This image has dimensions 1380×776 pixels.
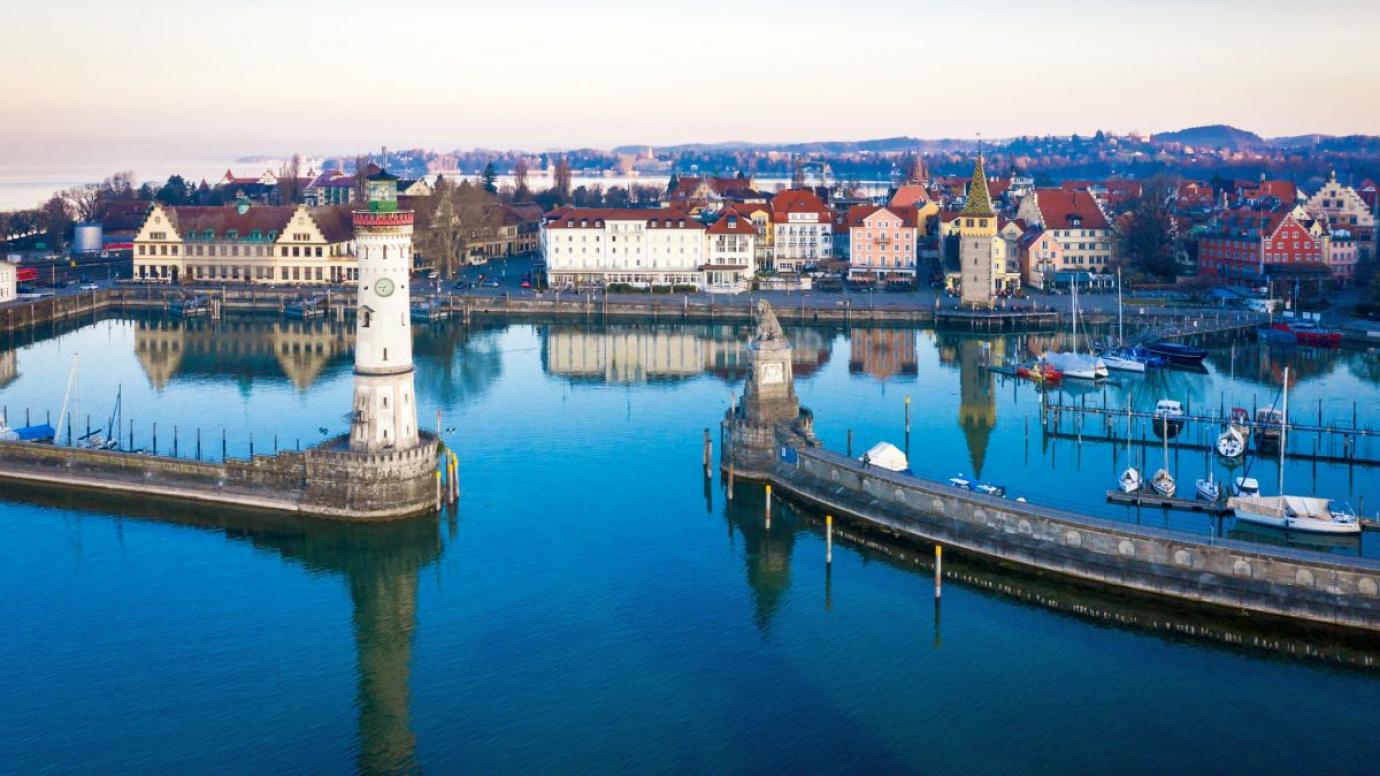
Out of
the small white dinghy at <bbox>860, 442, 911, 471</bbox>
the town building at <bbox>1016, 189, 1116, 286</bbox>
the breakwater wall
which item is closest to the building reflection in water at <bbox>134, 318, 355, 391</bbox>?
the breakwater wall

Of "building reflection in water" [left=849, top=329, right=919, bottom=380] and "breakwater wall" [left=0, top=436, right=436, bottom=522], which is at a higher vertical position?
"building reflection in water" [left=849, top=329, right=919, bottom=380]

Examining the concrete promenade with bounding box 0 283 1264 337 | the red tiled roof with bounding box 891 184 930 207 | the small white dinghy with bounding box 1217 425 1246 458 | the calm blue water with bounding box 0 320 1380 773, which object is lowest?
the calm blue water with bounding box 0 320 1380 773

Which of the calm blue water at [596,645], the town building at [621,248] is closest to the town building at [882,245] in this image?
the town building at [621,248]

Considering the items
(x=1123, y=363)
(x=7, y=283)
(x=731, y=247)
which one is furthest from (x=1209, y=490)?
(x=7, y=283)

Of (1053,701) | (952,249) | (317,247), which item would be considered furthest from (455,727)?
(952,249)

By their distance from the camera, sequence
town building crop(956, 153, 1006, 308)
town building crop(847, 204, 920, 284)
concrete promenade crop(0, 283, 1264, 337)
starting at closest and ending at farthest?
concrete promenade crop(0, 283, 1264, 337)
town building crop(956, 153, 1006, 308)
town building crop(847, 204, 920, 284)

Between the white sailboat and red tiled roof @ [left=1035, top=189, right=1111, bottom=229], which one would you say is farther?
red tiled roof @ [left=1035, top=189, right=1111, bottom=229]

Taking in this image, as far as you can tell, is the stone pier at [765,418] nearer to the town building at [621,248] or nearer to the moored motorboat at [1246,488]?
the moored motorboat at [1246,488]

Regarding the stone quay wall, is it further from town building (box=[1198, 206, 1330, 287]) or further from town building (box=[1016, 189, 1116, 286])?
town building (box=[1016, 189, 1116, 286])
